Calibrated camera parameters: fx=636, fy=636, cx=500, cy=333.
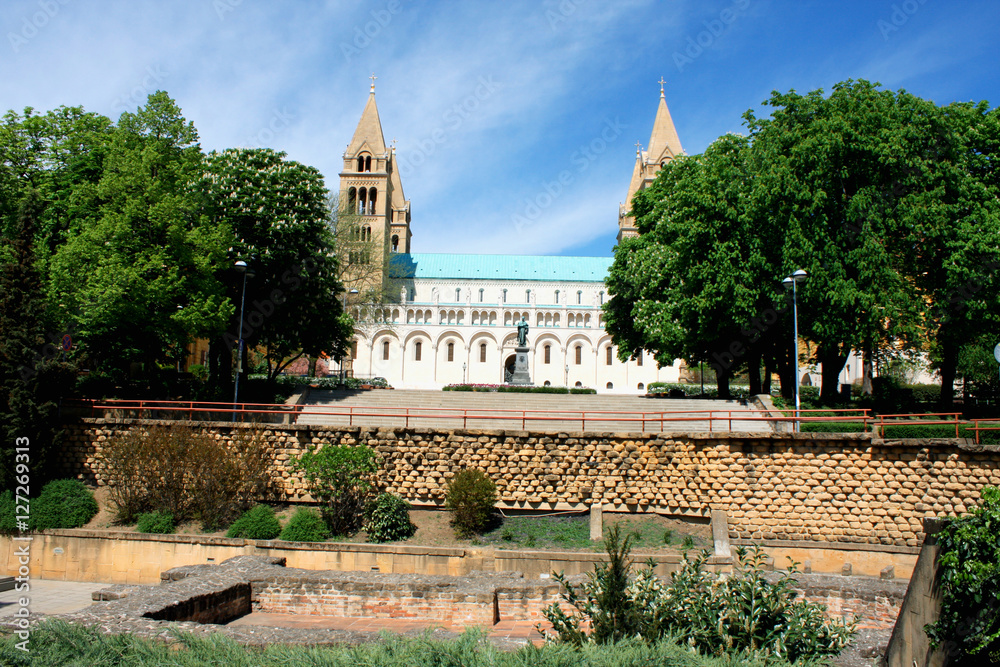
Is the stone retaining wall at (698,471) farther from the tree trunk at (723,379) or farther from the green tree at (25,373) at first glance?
the tree trunk at (723,379)

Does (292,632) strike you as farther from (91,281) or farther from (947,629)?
(91,281)

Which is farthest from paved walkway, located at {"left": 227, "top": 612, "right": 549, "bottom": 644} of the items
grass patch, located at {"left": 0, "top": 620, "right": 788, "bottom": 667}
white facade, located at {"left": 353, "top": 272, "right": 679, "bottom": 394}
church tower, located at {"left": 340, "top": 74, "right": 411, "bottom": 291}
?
church tower, located at {"left": 340, "top": 74, "right": 411, "bottom": 291}

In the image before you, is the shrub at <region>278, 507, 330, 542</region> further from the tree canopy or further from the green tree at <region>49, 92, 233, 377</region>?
the tree canopy

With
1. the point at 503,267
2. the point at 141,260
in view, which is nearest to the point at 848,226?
the point at 141,260

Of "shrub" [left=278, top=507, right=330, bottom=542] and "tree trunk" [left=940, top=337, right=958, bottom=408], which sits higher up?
"tree trunk" [left=940, top=337, right=958, bottom=408]

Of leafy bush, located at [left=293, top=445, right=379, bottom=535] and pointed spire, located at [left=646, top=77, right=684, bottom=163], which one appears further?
pointed spire, located at [left=646, top=77, right=684, bottom=163]

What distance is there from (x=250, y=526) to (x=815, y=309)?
19.2 meters

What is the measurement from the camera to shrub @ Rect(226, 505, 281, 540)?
585 inches

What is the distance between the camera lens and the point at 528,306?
216 feet

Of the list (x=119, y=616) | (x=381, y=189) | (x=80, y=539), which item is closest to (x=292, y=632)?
(x=119, y=616)

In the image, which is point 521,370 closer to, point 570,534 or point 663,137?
point 570,534

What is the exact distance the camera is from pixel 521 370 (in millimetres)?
34188

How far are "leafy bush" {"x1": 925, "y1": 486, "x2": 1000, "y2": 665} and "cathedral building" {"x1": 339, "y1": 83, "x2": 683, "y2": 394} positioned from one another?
55.5 m

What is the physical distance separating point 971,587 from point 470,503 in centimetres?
1101
